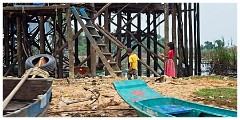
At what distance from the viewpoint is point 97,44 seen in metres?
10.9

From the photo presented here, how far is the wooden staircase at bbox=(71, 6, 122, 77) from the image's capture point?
1048 centimetres

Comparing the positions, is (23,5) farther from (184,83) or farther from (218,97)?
(218,97)

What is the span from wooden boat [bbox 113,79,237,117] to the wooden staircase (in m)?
3.61

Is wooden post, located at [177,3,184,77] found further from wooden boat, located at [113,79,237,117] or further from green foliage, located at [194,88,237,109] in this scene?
wooden boat, located at [113,79,237,117]

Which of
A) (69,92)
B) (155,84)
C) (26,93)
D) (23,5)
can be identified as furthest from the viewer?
(23,5)

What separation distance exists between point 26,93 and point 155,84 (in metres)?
4.56

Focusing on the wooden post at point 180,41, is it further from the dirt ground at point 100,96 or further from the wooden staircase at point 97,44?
the wooden staircase at point 97,44

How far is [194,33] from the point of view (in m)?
15.6

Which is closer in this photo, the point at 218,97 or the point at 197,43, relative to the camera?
the point at 218,97

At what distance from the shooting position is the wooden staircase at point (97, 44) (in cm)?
1048

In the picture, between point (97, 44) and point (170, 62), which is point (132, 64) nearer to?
point (170, 62)

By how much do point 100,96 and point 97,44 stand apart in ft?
11.5

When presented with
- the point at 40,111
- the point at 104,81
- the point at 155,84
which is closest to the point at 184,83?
the point at 155,84

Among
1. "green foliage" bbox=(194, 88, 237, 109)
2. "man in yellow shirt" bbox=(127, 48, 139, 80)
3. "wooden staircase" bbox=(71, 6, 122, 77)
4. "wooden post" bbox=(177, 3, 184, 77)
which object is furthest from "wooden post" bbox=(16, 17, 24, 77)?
"green foliage" bbox=(194, 88, 237, 109)
